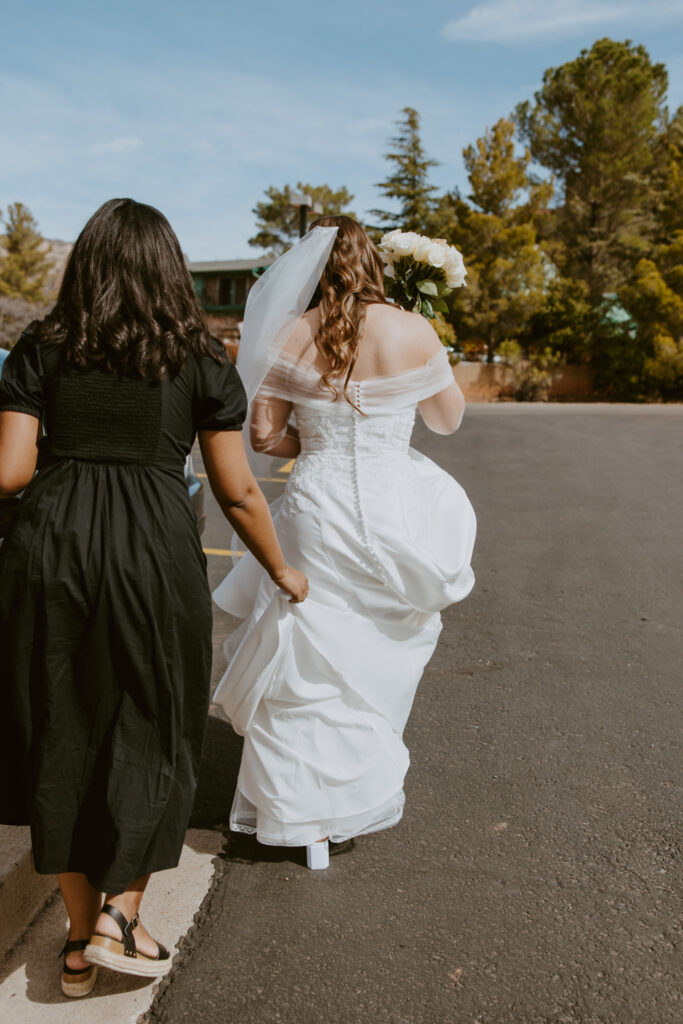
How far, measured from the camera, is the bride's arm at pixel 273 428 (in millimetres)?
3072

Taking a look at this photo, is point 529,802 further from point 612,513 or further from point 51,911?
point 612,513

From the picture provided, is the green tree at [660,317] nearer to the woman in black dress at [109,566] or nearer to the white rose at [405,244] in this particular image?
the white rose at [405,244]

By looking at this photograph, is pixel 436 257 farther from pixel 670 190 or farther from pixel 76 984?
pixel 670 190

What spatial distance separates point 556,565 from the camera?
687 centimetres

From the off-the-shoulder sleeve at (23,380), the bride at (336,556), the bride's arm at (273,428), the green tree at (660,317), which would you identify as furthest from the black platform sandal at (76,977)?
the green tree at (660,317)

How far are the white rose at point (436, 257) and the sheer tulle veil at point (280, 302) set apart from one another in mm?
509

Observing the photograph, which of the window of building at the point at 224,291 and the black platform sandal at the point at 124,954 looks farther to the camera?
the window of building at the point at 224,291

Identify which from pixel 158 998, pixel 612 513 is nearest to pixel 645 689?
pixel 158 998

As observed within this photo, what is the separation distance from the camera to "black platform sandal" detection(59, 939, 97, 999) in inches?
89.7

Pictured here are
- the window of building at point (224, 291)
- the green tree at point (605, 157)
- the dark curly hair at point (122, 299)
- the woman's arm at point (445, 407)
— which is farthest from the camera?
the window of building at point (224, 291)

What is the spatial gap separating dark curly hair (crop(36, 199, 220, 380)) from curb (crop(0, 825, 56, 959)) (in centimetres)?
153

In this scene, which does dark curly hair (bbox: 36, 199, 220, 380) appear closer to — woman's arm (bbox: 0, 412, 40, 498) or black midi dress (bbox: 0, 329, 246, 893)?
black midi dress (bbox: 0, 329, 246, 893)

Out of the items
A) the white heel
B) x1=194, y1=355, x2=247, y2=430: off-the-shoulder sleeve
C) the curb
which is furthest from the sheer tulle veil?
the curb

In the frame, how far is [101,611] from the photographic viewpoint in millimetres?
2143
